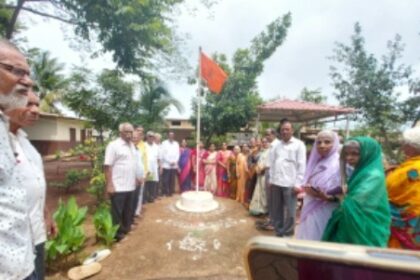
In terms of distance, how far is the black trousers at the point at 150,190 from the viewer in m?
7.05

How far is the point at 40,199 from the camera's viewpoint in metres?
1.85

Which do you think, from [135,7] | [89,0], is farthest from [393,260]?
[89,0]

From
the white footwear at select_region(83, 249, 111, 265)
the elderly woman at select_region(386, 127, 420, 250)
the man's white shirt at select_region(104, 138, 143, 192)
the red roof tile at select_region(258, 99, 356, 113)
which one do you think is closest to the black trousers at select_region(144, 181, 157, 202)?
the man's white shirt at select_region(104, 138, 143, 192)

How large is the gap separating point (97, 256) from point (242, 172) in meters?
4.29

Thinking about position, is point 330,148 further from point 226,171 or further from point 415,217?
point 226,171

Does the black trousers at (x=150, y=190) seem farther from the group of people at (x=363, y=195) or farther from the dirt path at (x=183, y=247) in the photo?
the group of people at (x=363, y=195)

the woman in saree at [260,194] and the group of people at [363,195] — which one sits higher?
the group of people at [363,195]

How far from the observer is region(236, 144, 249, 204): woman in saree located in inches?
284

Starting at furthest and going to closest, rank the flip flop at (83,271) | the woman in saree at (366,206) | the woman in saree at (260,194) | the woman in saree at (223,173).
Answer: the woman in saree at (223,173), the woman in saree at (260,194), the flip flop at (83,271), the woman in saree at (366,206)

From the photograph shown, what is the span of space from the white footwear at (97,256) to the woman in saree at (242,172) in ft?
13.2

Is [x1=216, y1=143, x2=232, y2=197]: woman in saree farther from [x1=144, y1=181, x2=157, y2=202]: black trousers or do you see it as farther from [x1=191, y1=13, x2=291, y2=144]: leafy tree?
[x1=191, y1=13, x2=291, y2=144]: leafy tree

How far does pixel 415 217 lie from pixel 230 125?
462 inches

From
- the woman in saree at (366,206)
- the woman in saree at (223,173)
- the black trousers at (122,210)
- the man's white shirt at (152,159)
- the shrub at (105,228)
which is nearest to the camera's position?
the woman in saree at (366,206)

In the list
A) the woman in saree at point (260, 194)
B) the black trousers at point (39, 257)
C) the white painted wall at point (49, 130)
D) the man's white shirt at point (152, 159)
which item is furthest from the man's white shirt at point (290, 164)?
the white painted wall at point (49, 130)
